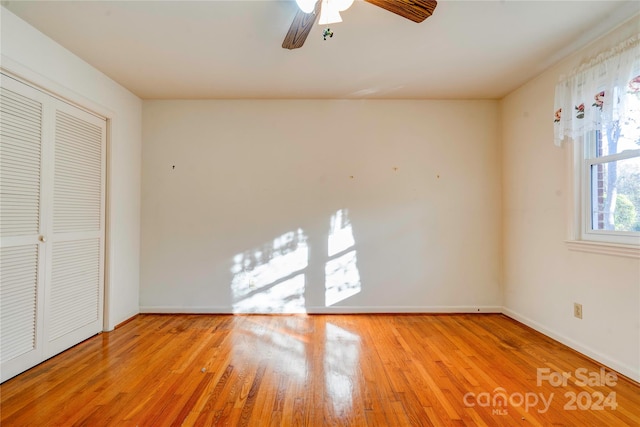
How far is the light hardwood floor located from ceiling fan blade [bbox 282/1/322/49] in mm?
2248

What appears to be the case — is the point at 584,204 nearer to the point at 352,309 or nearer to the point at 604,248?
the point at 604,248

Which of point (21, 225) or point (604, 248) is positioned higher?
point (21, 225)

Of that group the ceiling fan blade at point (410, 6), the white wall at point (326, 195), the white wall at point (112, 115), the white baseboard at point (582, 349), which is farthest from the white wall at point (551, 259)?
the white wall at point (112, 115)

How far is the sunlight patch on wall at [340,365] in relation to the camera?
193cm

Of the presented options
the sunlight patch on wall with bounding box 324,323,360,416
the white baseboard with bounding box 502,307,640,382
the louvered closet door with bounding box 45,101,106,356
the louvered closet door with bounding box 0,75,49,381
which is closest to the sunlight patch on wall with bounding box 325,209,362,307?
the sunlight patch on wall with bounding box 324,323,360,416

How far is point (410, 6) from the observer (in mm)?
1606

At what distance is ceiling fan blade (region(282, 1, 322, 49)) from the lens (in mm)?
1694

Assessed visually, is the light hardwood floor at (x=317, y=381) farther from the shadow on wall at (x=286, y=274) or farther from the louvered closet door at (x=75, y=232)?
the shadow on wall at (x=286, y=274)

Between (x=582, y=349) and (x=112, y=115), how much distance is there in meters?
4.78

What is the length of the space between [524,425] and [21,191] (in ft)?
11.8

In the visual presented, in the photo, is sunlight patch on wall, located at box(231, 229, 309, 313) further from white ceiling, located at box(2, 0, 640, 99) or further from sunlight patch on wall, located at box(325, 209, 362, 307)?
white ceiling, located at box(2, 0, 640, 99)

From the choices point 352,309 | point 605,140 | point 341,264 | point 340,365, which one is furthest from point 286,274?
point 605,140

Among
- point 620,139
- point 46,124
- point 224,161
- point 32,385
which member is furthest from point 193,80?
point 620,139

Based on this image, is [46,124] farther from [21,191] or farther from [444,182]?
[444,182]
